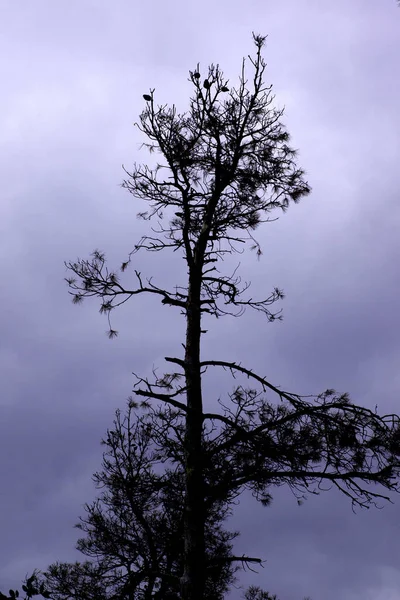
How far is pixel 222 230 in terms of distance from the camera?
1080cm

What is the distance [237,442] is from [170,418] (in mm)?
1298

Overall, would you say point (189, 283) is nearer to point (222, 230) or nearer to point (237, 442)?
point (222, 230)

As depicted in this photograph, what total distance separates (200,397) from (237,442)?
0.88 metres

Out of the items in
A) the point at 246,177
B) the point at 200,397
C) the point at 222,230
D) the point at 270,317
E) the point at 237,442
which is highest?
the point at 246,177

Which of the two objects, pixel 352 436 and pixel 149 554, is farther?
pixel 149 554

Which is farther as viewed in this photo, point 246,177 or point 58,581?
point 58,581

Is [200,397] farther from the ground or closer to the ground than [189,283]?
closer to the ground

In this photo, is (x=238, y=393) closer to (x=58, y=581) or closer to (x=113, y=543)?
(x=113, y=543)

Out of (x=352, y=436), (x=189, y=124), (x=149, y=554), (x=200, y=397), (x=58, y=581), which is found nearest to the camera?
(x=352, y=436)

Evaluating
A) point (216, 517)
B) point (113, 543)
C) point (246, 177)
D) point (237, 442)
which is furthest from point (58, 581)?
point (246, 177)

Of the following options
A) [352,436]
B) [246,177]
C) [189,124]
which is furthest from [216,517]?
[189,124]

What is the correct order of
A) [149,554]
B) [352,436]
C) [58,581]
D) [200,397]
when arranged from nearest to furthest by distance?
[352,436] → [200,397] → [149,554] → [58,581]

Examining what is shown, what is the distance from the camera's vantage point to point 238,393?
10055 mm

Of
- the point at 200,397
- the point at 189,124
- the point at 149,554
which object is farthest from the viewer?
the point at 149,554
